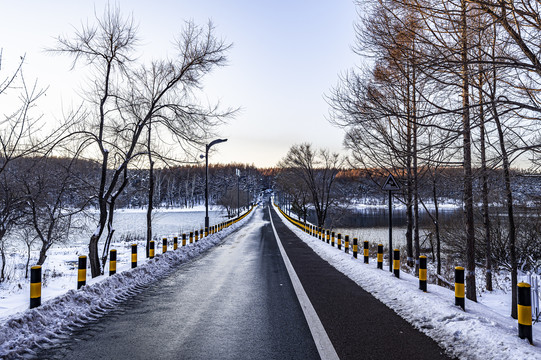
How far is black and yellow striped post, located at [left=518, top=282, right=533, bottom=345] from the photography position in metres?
4.18

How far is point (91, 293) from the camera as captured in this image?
635cm

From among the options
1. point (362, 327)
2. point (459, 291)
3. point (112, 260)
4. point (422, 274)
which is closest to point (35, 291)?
point (112, 260)

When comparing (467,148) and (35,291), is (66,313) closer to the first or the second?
(35,291)

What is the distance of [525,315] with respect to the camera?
4.20 metres

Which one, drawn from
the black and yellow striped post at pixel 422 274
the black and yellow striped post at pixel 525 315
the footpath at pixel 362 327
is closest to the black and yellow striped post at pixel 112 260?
the footpath at pixel 362 327

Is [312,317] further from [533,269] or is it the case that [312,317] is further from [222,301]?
[533,269]

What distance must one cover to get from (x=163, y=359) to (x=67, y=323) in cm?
217

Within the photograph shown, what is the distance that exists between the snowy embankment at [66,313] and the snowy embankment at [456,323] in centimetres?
498

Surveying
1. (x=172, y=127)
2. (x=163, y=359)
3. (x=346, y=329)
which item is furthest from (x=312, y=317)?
(x=172, y=127)

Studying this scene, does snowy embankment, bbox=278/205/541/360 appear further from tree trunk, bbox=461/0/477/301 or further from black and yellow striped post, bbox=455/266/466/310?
tree trunk, bbox=461/0/477/301

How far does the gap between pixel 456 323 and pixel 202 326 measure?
3.50 meters

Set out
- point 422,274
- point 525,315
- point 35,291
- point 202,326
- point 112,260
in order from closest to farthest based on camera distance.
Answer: point 525,315 → point 202,326 → point 35,291 → point 422,274 → point 112,260

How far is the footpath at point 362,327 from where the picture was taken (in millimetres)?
3967

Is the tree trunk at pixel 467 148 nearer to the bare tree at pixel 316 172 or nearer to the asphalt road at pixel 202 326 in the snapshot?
the asphalt road at pixel 202 326
